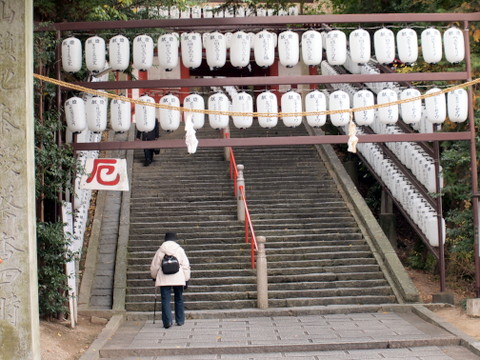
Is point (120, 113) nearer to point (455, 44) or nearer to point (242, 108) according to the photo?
point (242, 108)

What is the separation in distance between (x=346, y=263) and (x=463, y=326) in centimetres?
393

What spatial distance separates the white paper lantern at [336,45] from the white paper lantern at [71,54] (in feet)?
14.6

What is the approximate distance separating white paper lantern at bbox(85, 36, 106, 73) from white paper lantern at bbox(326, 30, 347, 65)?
13.3 ft

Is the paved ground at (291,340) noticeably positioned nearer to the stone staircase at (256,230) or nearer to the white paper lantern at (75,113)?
the stone staircase at (256,230)

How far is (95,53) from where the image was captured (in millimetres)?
13125

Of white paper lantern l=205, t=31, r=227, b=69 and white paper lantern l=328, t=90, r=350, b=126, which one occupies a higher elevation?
white paper lantern l=205, t=31, r=227, b=69

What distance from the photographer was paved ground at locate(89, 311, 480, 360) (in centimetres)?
1030

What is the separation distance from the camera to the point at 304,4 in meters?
28.5

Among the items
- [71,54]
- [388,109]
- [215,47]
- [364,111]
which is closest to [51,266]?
[71,54]

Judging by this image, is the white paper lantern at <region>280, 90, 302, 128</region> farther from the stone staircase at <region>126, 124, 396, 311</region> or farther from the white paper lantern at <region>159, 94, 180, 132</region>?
the stone staircase at <region>126, 124, 396, 311</region>

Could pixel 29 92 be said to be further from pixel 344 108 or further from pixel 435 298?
pixel 435 298

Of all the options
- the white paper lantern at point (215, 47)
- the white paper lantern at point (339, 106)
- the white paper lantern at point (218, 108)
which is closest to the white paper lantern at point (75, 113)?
the white paper lantern at point (218, 108)

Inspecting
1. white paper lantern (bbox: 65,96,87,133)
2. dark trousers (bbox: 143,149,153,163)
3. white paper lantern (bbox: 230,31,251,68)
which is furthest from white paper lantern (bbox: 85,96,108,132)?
dark trousers (bbox: 143,149,153,163)

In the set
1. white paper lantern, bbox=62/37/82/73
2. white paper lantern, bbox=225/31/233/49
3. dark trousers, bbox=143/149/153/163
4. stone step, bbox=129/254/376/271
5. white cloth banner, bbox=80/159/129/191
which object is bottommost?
stone step, bbox=129/254/376/271
